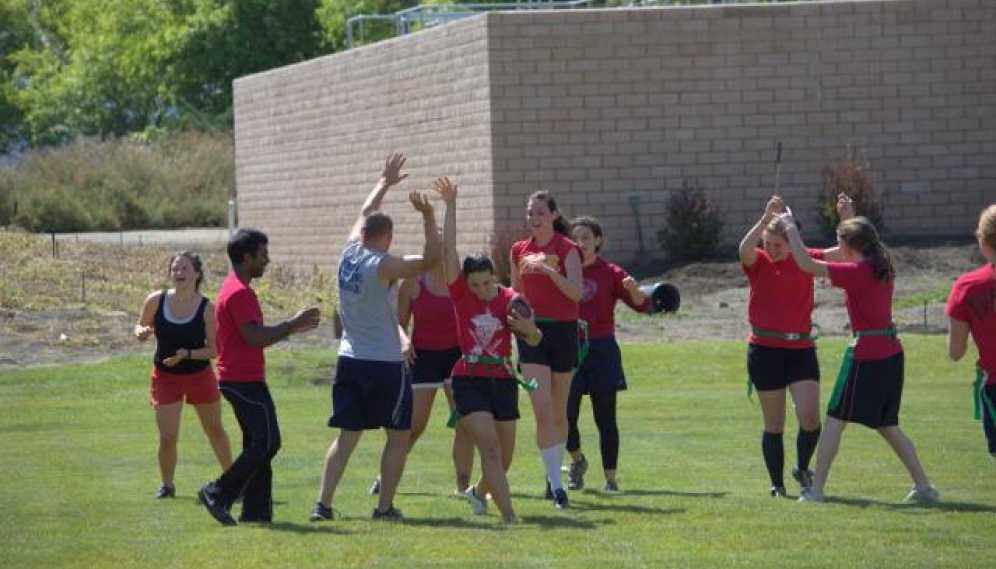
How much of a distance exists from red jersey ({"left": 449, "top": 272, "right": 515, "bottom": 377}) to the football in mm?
70

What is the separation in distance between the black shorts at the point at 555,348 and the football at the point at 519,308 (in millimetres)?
768

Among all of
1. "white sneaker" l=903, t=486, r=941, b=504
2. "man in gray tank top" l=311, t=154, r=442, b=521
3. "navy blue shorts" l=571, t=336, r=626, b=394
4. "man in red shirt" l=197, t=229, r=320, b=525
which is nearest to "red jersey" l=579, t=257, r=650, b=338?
"navy blue shorts" l=571, t=336, r=626, b=394

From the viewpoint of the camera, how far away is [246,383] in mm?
11180

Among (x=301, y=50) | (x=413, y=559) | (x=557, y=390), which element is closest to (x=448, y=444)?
(x=557, y=390)

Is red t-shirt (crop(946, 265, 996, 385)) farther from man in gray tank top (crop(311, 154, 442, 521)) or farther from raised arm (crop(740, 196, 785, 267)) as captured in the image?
man in gray tank top (crop(311, 154, 442, 521))

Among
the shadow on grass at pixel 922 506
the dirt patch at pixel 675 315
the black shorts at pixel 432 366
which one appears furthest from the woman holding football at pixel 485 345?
the dirt patch at pixel 675 315

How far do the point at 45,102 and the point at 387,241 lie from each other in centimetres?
6885

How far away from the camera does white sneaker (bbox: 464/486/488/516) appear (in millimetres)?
11562

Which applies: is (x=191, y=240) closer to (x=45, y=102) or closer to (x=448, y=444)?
(x=448, y=444)

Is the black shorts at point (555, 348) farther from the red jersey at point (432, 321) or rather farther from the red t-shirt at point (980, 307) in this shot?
the red t-shirt at point (980, 307)

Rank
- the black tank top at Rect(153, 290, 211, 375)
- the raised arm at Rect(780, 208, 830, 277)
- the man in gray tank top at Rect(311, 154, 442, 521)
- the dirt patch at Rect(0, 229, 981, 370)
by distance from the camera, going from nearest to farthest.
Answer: the man in gray tank top at Rect(311, 154, 442, 521) → the raised arm at Rect(780, 208, 830, 277) → the black tank top at Rect(153, 290, 211, 375) → the dirt patch at Rect(0, 229, 981, 370)

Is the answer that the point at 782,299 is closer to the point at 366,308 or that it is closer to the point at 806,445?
the point at 806,445

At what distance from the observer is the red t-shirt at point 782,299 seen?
39.8ft

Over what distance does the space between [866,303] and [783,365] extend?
86 cm
